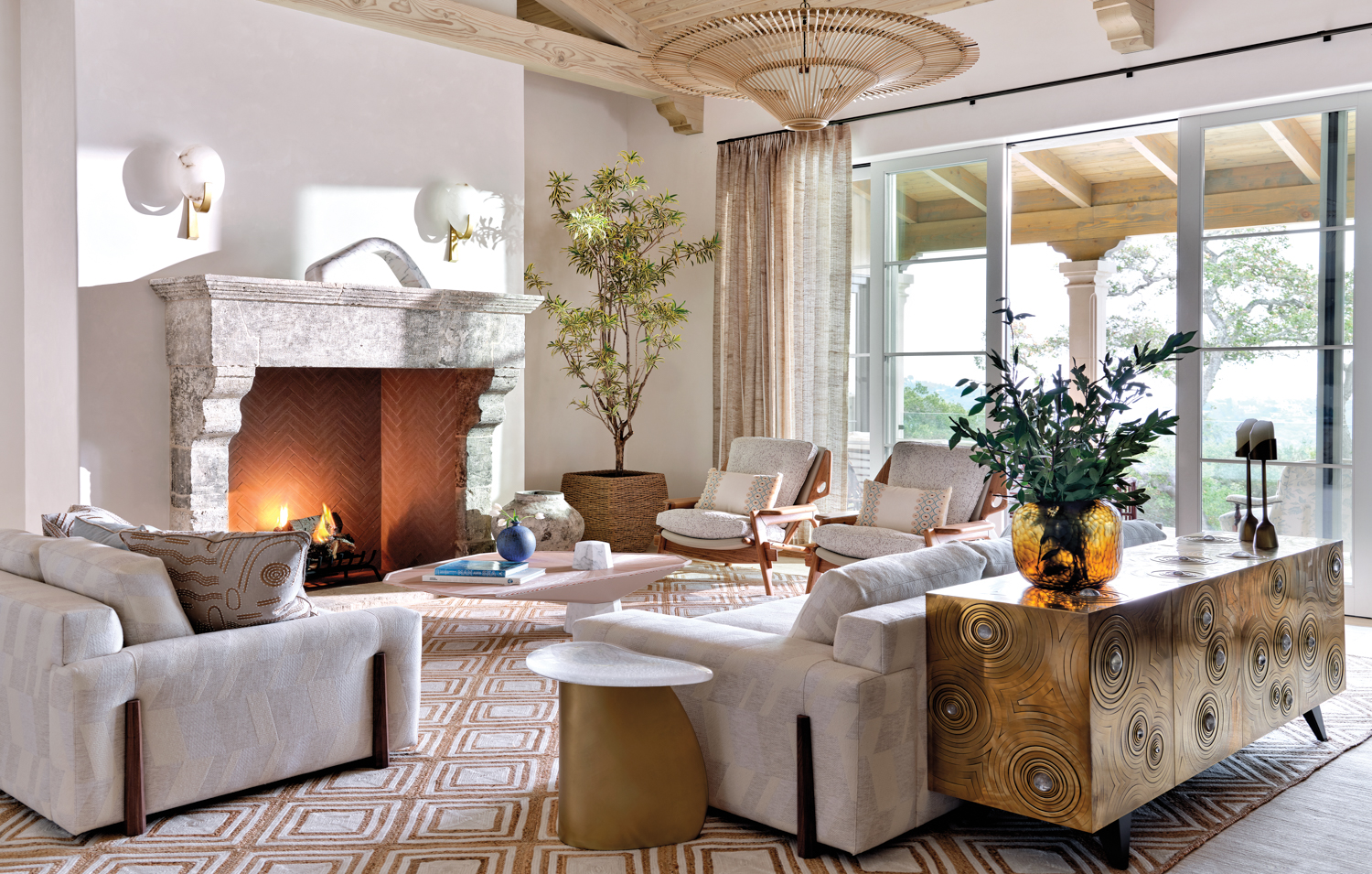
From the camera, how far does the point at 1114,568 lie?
270 cm

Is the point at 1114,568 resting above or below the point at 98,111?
below

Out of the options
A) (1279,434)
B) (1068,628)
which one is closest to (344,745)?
(1068,628)

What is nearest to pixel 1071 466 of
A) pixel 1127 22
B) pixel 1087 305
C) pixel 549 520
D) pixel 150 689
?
pixel 150 689

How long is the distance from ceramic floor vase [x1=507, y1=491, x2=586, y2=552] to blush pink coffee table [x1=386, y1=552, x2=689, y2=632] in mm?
Answer: 1509

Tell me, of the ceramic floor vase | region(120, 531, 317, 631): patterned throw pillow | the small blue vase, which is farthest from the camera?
the ceramic floor vase

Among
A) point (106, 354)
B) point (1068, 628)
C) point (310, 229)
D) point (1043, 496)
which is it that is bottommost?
point (1068, 628)

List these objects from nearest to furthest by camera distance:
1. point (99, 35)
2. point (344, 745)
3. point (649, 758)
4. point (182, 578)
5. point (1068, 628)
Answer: point (1068, 628)
point (649, 758)
point (182, 578)
point (344, 745)
point (99, 35)

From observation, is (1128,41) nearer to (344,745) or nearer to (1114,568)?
(1114,568)

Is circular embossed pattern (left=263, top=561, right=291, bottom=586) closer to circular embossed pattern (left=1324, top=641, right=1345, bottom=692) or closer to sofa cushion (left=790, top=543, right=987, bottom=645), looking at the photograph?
sofa cushion (left=790, top=543, right=987, bottom=645)

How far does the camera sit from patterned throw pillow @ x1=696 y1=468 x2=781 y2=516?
20.1ft

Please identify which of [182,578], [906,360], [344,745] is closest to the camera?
[182,578]

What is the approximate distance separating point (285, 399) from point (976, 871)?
191 inches

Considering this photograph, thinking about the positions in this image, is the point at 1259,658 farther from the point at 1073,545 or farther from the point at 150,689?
the point at 150,689

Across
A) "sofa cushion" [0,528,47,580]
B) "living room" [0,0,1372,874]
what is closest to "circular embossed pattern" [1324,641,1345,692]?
"living room" [0,0,1372,874]
